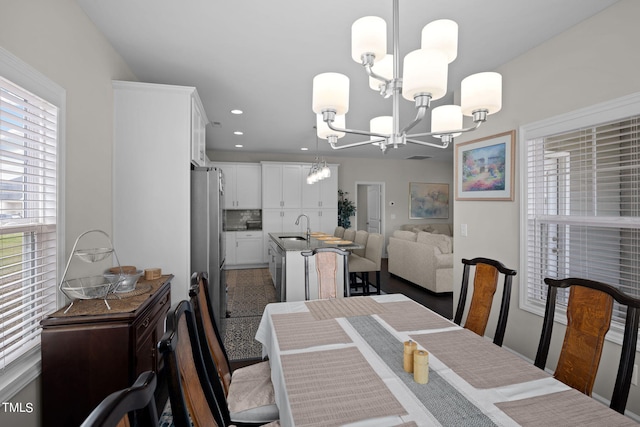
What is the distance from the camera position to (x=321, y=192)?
7.07m

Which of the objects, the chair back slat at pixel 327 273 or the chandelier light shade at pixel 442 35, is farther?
the chair back slat at pixel 327 273

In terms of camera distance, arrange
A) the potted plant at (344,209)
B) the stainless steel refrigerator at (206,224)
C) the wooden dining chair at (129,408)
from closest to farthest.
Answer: the wooden dining chair at (129,408) < the stainless steel refrigerator at (206,224) < the potted plant at (344,209)

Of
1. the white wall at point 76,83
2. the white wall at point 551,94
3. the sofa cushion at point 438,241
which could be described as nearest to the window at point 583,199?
the white wall at point 551,94

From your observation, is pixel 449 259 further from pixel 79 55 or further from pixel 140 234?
pixel 79 55

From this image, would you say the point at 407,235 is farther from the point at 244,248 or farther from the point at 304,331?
the point at 304,331

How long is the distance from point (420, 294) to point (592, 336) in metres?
3.41

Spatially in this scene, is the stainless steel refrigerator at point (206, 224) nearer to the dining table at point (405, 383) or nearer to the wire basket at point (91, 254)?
the wire basket at point (91, 254)

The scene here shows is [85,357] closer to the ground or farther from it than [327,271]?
closer to the ground

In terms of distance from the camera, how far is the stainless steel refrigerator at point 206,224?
10.2ft

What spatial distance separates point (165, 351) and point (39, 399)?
5.16ft

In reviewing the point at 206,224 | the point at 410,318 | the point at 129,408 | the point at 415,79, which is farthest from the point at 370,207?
the point at 129,408

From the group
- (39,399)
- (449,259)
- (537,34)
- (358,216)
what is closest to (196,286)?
(39,399)

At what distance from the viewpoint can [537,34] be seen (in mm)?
2299

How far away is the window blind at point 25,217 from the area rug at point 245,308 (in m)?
1.56
